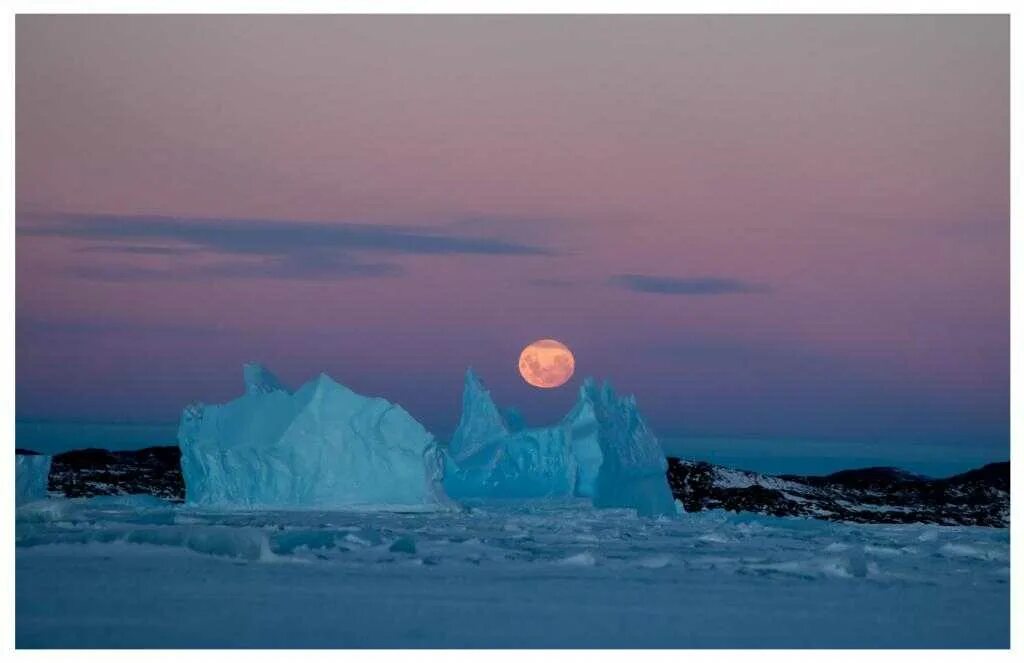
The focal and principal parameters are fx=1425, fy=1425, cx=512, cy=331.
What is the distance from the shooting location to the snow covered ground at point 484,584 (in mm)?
11516

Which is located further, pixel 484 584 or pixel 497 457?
pixel 497 457

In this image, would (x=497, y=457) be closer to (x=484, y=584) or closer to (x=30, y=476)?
(x=30, y=476)

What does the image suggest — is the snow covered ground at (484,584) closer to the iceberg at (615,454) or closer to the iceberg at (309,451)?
the iceberg at (309,451)

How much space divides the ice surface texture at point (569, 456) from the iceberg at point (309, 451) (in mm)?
1737

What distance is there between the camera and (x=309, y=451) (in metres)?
22.4

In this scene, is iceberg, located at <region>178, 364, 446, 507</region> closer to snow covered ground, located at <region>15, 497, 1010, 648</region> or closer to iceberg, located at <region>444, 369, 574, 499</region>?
iceberg, located at <region>444, 369, 574, 499</region>

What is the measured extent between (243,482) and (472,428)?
16.3ft

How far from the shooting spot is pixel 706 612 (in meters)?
12.6

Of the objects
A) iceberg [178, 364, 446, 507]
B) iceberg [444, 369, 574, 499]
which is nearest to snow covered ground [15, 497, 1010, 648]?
iceberg [178, 364, 446, 507]

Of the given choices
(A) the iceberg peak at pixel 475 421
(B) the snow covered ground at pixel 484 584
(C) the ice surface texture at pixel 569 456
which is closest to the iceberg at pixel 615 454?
(C) the ice surface texture at pixel 569 456

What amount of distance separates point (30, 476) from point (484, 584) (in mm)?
10063

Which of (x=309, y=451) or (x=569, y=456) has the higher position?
(x=569, y=456)

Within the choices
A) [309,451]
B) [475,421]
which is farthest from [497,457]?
[309,451]
